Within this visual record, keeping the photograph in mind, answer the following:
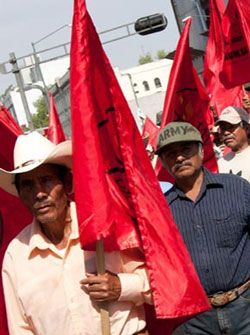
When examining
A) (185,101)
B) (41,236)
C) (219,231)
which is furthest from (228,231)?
(185,101)

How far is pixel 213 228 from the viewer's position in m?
4.34

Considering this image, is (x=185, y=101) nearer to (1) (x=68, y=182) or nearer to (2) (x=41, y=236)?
(1) (x=68, y=182)

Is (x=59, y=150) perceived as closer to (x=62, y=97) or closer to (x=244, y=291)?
(x=244, y=291)

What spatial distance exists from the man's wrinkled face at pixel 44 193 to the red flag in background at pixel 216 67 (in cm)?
544

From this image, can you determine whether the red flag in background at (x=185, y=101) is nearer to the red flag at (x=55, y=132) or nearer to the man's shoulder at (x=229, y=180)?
the red flag at (x=55, y=132)

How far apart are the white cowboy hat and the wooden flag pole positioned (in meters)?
0.41

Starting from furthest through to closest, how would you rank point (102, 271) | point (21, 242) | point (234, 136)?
point (234, 136) < point (21, 242) < point (102, 271)

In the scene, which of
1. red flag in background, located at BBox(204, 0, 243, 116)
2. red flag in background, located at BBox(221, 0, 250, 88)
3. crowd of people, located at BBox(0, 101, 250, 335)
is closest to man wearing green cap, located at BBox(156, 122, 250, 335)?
crowd of people, located at BBox(0, 101, 250, 335)

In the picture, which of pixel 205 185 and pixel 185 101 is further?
pixel 185 101

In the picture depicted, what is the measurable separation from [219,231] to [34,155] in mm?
1222

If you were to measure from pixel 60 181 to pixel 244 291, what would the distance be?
1.31m

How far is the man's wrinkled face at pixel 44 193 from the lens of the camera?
11.3 feet

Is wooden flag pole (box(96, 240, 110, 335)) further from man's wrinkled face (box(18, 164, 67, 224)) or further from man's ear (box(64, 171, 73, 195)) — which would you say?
man's ear (box(64, 171, 73, 195))

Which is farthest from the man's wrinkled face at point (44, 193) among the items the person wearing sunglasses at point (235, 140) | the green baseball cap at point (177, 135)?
the person wearing sunglasses at point (235, 140)
